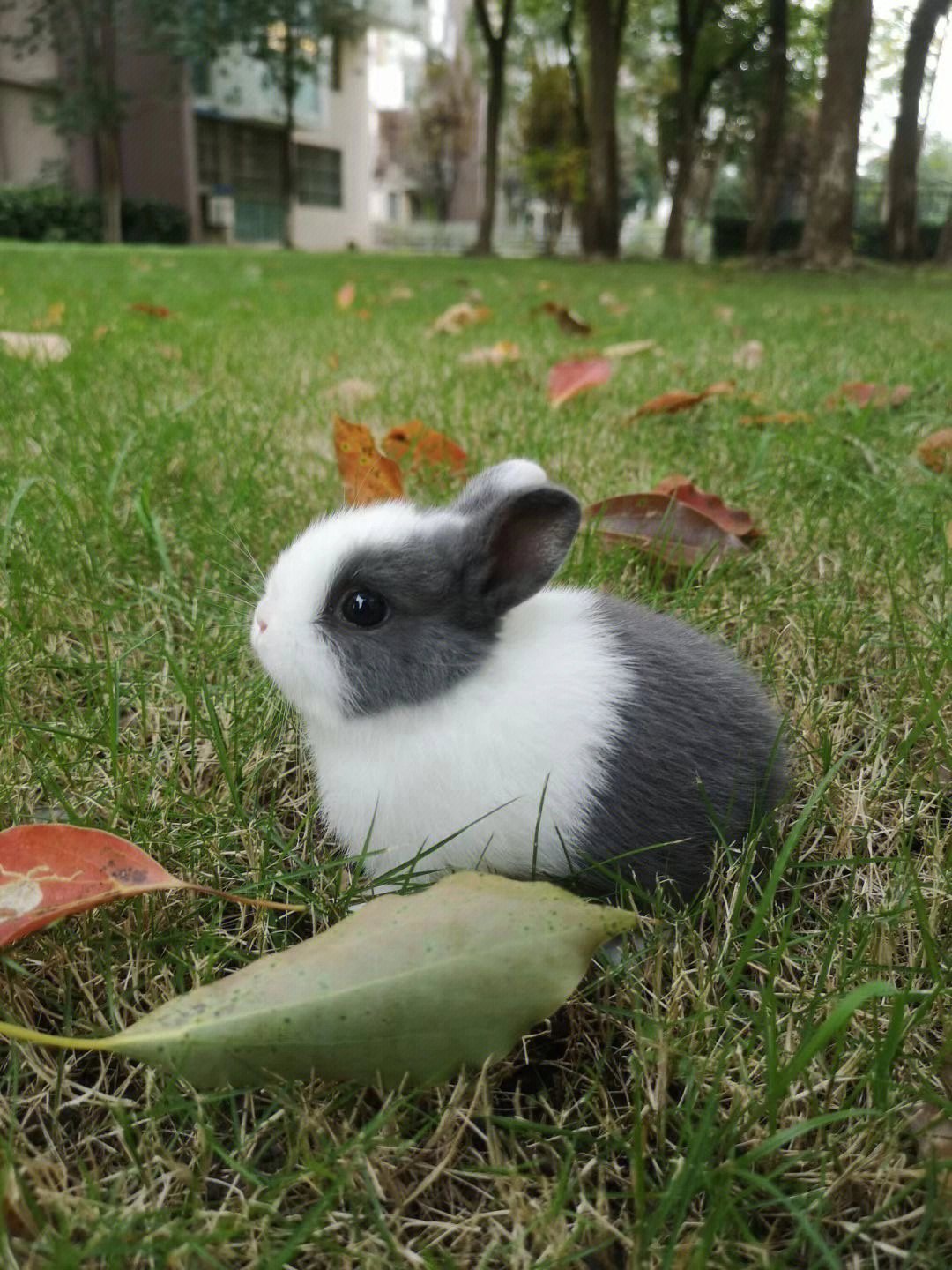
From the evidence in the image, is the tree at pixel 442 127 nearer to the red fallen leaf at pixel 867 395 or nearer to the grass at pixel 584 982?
the red fallen leaf at pixel 867 395

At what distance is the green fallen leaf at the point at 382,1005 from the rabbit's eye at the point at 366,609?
548 millimetres

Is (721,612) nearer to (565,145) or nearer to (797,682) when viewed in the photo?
(797,682)

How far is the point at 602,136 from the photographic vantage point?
21344 millimetres

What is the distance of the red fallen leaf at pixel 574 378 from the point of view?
3885mm

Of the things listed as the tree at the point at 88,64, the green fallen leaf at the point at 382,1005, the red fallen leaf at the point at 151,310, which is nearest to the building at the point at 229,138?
the tree at the point at 88,64

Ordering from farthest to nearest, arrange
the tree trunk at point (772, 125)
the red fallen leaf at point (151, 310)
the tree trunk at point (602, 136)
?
the tree trunk at point (772, 125) < the tree trunk at point (602, 136) < the red fallen leaf at point (151, 310)

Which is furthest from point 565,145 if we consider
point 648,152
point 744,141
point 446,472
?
point 446,472

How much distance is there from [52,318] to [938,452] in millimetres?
4717

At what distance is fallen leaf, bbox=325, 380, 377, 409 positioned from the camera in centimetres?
407

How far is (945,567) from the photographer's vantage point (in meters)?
2.26

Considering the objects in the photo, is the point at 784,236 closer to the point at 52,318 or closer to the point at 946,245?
the point at 946,245

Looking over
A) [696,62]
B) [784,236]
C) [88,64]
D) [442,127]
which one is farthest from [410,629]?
[442,127]

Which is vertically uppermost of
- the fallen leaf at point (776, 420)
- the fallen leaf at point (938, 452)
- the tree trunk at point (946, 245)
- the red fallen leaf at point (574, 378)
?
the tree trunk at point (946, 245)

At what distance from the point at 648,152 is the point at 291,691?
59926 millimetres
